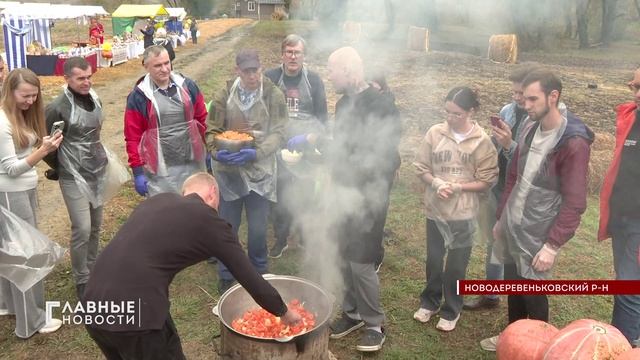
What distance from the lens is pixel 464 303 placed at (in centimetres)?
443

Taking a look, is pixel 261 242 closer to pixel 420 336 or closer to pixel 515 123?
pixel 420 336

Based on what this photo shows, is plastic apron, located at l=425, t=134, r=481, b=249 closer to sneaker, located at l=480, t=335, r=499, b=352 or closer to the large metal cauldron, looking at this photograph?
sneaker, located at l=480, t=335, r=499, b=352

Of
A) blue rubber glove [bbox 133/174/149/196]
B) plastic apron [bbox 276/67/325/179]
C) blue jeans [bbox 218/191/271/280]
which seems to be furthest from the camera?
plastic apron [bbox 276/67/325/179]

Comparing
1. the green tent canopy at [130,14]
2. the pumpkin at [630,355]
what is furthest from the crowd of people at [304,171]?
the green tent canopy at [130,14]

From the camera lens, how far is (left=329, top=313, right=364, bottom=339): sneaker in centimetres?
393

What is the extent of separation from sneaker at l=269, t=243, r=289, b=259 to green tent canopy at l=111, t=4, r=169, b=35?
25.6 metres

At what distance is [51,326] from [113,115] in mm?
8711

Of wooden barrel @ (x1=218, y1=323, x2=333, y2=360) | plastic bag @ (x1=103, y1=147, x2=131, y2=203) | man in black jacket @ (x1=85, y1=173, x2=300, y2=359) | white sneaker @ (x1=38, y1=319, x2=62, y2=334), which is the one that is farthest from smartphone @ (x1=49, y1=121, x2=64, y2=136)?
wooden barrel @ (x1=218, y1=323, x2=333, y2=360)

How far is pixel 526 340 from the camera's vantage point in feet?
10.5

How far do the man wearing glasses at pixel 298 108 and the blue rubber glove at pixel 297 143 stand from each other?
8 centimetres

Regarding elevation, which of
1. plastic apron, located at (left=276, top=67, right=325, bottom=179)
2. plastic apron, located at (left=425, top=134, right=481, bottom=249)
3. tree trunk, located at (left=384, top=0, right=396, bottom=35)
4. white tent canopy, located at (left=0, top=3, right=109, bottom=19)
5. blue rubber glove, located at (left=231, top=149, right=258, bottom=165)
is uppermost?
white tent canopy, located at (left=0, top=3, right=109, bottom=19)

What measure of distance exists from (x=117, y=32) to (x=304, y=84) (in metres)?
27.3

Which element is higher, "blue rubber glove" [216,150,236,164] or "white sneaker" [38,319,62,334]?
"blue rubber glove" [216,150,236,164]

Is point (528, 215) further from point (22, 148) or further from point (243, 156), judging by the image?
point (22, 148)
